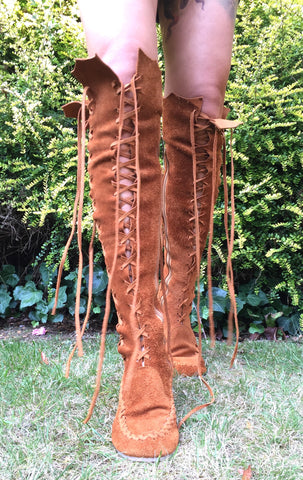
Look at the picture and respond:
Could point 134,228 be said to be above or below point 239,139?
below

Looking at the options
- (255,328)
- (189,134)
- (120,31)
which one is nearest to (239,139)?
(189,134)

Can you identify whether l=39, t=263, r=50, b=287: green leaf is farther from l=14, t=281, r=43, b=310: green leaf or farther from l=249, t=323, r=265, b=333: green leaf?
l=249, t=323, r=265, b=333: green leaf

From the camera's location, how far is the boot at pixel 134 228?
809 millimetres

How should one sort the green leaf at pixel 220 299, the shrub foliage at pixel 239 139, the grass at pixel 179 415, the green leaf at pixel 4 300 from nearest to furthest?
the grass at pixel 179 415
the shrub foliage at pixel 239 139
the green leaf at pixel 220 299
the green leaf at pixel 4 300

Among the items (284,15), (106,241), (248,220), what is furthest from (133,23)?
(284,15)

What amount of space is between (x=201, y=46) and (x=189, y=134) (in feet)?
0.76

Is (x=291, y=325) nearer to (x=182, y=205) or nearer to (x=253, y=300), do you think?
(x=253, y=300)

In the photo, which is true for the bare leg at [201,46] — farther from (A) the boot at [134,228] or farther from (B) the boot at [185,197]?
(A) the boot at [134,228]

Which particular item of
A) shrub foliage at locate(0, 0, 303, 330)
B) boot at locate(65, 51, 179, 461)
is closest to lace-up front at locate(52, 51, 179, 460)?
boot at locate(65, 51, 179, 461)

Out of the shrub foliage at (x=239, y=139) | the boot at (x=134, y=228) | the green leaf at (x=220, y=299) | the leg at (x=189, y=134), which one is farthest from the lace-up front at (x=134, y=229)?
the green leaf at (x=220, y=299)

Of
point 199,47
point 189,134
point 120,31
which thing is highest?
point 199,47

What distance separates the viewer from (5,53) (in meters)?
1.90

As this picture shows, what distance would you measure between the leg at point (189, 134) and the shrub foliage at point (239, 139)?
559 mm

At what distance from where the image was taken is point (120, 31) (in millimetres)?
787
